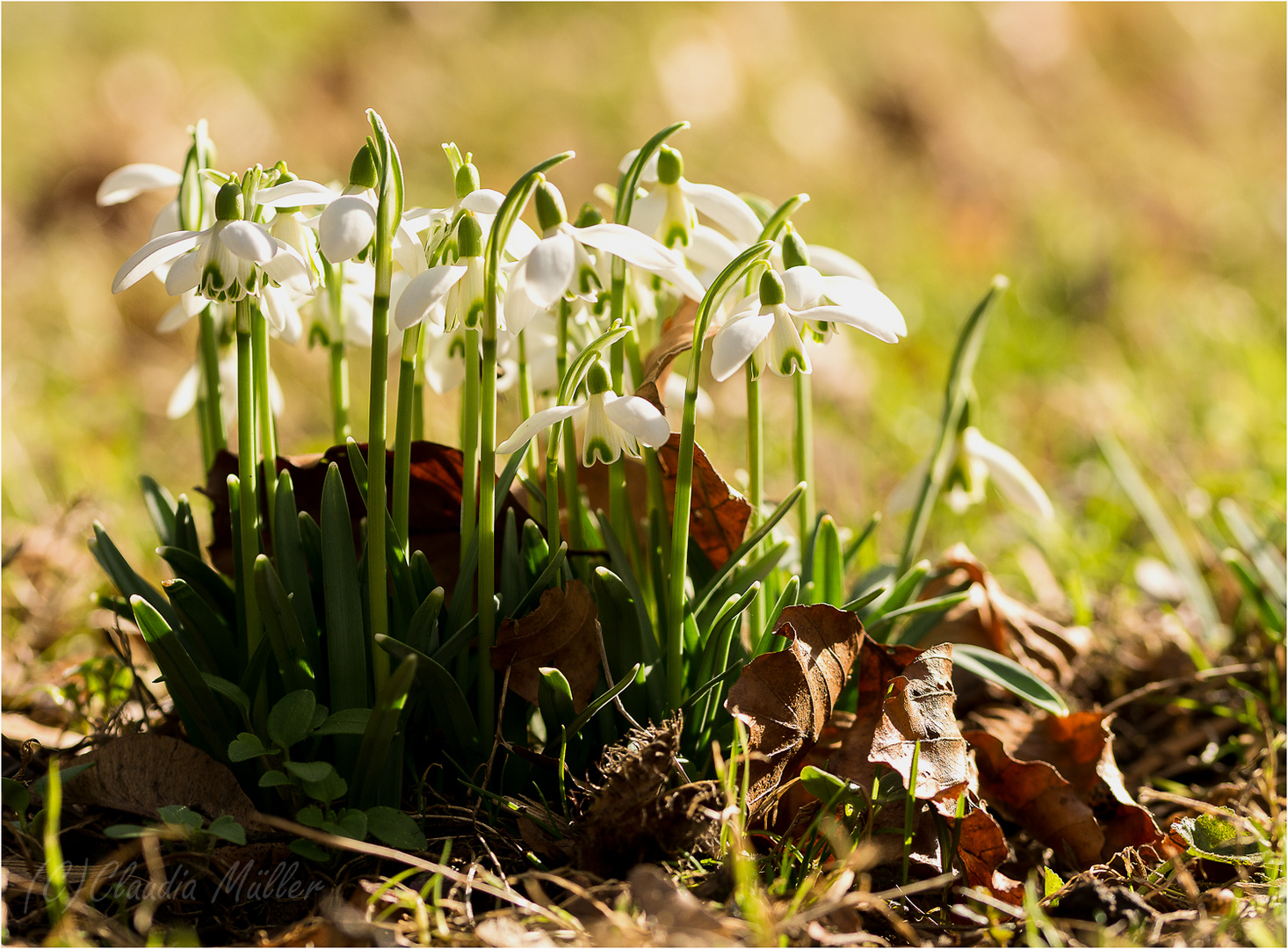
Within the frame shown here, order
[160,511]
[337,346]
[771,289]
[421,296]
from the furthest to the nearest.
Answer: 1. [160,511]
2. [337,346]
3. [771,289]
4. [421,296]

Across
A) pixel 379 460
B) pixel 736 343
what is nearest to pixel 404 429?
pixel 379 460

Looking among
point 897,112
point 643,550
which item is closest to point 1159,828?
point 643,550

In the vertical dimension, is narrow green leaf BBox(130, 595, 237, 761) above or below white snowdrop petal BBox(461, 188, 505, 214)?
below

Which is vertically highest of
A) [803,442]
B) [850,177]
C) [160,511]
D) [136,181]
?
[850,177]

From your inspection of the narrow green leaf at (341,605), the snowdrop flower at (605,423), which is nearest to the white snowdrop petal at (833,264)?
the snowdrop flower at (605,423)

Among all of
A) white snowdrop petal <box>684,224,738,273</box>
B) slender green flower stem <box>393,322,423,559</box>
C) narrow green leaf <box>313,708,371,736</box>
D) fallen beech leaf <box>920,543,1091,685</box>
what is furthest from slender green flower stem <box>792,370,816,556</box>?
narrow green leaf <box>313,708,371,736</box>

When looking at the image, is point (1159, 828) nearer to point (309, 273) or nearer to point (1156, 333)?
point (309, 273)

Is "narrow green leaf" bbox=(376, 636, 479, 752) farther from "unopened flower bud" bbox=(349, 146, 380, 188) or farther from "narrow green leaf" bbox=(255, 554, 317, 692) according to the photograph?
"unopened flower bud" bbox=(349, 146, 380, 188)

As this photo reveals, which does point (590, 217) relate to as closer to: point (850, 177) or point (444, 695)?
point (444, 695)
